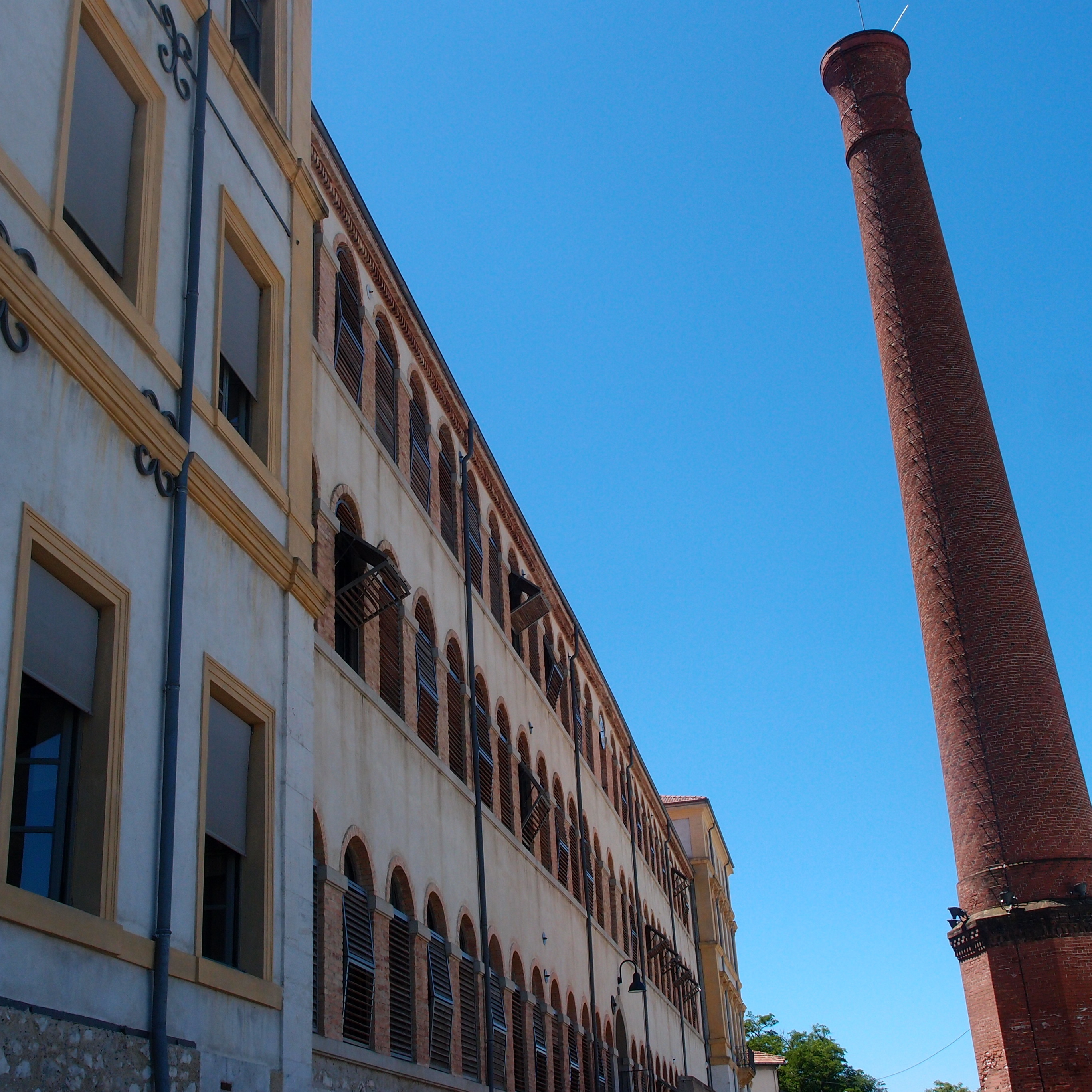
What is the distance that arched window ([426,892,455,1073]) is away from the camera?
1550 cm

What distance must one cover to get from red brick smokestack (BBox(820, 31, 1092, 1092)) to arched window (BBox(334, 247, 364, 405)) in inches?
628

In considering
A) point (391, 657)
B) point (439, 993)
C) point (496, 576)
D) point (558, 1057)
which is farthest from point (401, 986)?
point (496, 576)

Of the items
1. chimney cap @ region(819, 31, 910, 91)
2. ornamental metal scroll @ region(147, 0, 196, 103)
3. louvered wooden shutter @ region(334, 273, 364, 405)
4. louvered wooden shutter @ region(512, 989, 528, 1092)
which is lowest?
louvered wooden shutter @ region(512, 989, 528, 1092)

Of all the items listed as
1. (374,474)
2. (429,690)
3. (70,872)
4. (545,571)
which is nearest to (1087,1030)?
(545,571)

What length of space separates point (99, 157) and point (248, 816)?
463 centimetres

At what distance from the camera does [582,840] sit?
27.8 m

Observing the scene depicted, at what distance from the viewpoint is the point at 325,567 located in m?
14.0

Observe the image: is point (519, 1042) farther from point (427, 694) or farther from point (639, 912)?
point (639, 912)

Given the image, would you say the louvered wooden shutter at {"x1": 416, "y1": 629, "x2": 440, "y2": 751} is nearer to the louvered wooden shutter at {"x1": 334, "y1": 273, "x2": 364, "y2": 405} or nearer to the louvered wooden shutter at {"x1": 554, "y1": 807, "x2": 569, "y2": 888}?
the louvered wooden shutter at {"x1": 334, "y1": 273, "x2": 364, "y2": 405}

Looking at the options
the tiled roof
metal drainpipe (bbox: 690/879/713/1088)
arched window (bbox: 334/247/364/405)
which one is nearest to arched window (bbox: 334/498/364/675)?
arched window (bbox: 334/247/364/405)

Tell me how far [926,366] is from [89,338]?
25.6 m

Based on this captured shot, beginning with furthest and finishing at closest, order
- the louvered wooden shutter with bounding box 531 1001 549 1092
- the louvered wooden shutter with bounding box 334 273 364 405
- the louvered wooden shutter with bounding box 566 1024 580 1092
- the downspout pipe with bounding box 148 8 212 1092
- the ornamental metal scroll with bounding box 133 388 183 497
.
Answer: the louvered wooden shutter with bounding box 566 1024 580 1092 → the louvered wooden shutter with bounding box 531 1001 549 1092 → the louvered wooden shutter with bounding box 334 273 364 405 → the ornamental metal scroll with bounding box 133 388 183 497 → the downspout pipe with bounding box 148 8 212 1092

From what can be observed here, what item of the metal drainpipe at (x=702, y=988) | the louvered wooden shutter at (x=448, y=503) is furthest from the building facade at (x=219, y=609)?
the metal drainpipe at (x=702, y=988)

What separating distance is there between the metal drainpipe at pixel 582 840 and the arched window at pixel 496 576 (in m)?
6.36
